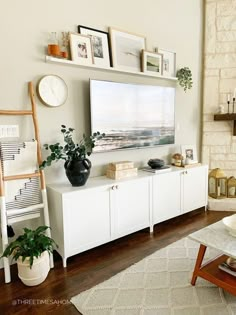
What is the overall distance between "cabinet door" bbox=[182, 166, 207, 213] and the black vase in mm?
1498

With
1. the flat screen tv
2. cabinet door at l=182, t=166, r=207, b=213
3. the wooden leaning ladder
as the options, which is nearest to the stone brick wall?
cabinet door at l=182, t=166, r=207, b=213

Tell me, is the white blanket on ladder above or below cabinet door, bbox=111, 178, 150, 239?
above

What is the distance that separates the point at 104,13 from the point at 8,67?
4.30 feet

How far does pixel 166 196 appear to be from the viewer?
315 cm

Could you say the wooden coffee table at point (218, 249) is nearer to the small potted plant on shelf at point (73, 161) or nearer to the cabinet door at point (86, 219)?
the cabinet door at point (86, 219)

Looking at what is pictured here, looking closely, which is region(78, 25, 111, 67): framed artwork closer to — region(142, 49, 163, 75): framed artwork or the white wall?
the white wall

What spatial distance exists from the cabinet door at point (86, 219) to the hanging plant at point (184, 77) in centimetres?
206

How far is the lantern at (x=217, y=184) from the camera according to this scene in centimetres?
392

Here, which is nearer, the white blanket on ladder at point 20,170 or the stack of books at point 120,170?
the white blanket on ladder at point 20,170

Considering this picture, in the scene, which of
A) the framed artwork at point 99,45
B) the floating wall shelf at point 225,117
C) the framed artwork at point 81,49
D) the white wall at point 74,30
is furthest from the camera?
the floating wall shelf at point 225,117

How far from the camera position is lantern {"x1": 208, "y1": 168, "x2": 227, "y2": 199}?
3.92 m

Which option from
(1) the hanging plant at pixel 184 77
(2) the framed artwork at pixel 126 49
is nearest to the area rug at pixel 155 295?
(2) the framed artwork at pixel 126 49

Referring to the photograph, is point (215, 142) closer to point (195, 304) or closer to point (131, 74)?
point (131, 74)

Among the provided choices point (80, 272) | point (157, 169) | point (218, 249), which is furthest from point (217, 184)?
point (80, 272)
